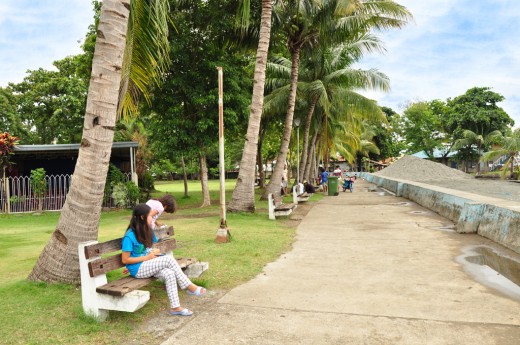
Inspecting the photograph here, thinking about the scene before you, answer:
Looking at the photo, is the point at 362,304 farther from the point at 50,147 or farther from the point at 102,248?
the point at 50,147

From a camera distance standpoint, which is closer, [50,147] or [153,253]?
[153,253]

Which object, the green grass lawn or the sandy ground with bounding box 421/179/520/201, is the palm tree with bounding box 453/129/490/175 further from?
the green grass lawn

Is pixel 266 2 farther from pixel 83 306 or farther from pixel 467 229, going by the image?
pixel 83 306

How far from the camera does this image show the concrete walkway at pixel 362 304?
3.77 meters

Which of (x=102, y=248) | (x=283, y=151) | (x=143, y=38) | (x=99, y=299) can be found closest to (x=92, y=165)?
(x=102, y=248)

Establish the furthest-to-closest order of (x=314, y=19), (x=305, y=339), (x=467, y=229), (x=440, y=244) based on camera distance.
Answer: (x=314, y=19), (x=467, y=229), (x=440, y=244), (x=305, y=339)

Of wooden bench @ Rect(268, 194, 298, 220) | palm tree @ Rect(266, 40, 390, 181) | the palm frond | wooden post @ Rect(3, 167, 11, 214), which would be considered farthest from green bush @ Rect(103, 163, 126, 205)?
the palm frond

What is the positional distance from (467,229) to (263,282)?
6.03 m

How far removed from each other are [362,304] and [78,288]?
3384mm

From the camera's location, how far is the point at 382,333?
381 centimetres

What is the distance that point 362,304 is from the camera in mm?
4621

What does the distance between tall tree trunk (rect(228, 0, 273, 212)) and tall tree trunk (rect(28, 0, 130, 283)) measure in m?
7.33

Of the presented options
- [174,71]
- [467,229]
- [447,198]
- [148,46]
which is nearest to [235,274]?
[148,46]

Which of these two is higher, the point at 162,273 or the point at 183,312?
the point at 162,273
